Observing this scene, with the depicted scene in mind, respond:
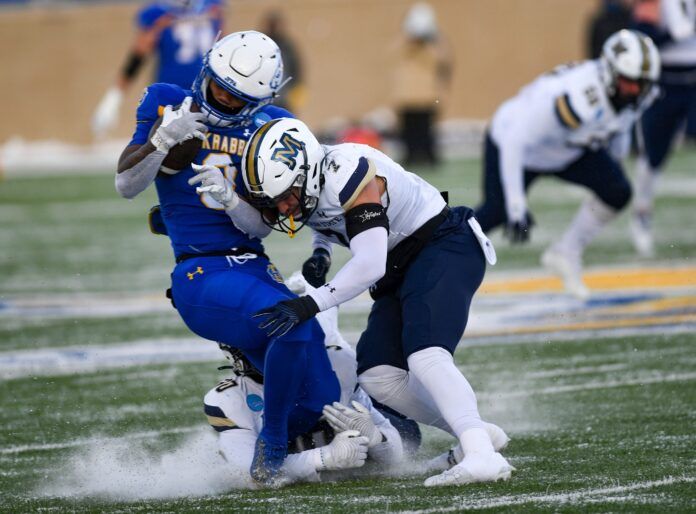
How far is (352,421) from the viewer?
4.68 m

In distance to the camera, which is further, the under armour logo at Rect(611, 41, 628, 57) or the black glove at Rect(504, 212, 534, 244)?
the under armour logo at Rect(611, 41, 628, 57)

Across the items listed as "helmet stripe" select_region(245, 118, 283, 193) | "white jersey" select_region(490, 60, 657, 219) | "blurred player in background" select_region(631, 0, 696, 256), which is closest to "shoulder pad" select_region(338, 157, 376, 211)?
"helmet stripe" select_region(245, 118, 283, 193)

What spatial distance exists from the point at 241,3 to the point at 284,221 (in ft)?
60.8

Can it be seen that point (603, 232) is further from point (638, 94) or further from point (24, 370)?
point (24, 370)

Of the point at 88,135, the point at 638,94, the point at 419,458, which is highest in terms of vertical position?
the point at 638,94

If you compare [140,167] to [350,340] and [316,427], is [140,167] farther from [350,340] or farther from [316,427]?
[350,340]

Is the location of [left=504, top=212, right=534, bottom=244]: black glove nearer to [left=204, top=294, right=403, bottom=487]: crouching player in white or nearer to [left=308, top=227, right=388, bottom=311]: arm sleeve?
[left=204, top=294, right=403, bottom=487]: crouching player in white

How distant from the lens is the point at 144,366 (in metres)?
6.79

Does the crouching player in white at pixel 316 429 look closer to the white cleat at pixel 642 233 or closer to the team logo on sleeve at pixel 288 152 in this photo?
the team logo on sleeve at pixel 288 152

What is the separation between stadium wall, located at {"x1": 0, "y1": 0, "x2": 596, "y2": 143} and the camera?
881 inches

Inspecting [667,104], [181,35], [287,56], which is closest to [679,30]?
[667,104]

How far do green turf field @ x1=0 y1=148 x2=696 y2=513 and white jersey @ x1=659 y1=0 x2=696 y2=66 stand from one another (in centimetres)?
141

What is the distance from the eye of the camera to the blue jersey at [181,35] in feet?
34.4

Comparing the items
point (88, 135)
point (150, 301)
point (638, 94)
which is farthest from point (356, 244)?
point (88, 135)
